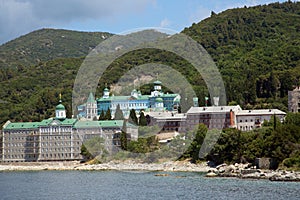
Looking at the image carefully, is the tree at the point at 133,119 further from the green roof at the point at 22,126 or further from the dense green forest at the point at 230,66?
the green roof at the point at 22,126

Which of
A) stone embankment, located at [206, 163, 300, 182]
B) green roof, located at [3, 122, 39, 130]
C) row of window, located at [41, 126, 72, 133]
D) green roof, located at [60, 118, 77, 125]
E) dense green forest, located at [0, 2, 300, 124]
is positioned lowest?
stone embankment, located at [206, 163, 300, 182]

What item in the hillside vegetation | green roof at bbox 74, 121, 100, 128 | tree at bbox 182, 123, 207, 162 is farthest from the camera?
the hillside vegetation

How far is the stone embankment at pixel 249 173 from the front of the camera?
40.7m

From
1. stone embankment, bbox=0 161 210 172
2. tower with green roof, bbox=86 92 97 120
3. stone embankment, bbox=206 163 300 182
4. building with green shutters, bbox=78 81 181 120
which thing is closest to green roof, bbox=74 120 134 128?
stone embankment, bbox=0 161 210 172

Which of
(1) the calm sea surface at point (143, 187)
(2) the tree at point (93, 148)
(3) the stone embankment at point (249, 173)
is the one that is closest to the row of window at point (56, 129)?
(2) the tree at point (93, 148)

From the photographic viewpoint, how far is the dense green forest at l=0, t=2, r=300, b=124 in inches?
2813

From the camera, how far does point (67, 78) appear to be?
114 meters

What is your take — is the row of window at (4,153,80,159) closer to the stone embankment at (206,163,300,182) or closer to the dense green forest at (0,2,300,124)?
the dense green forest at (0,2,300,124)

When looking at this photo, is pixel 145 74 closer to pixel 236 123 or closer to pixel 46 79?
pixel 46 79

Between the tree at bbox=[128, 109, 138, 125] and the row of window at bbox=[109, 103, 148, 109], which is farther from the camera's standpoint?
the row of window at bbox=[109, 103, 148, 109]

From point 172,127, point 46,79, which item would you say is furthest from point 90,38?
point 172,127

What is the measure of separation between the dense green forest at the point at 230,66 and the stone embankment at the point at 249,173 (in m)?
19.6

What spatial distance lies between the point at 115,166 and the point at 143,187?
17.1m

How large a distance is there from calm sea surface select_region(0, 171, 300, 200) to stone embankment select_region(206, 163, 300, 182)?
105cm
